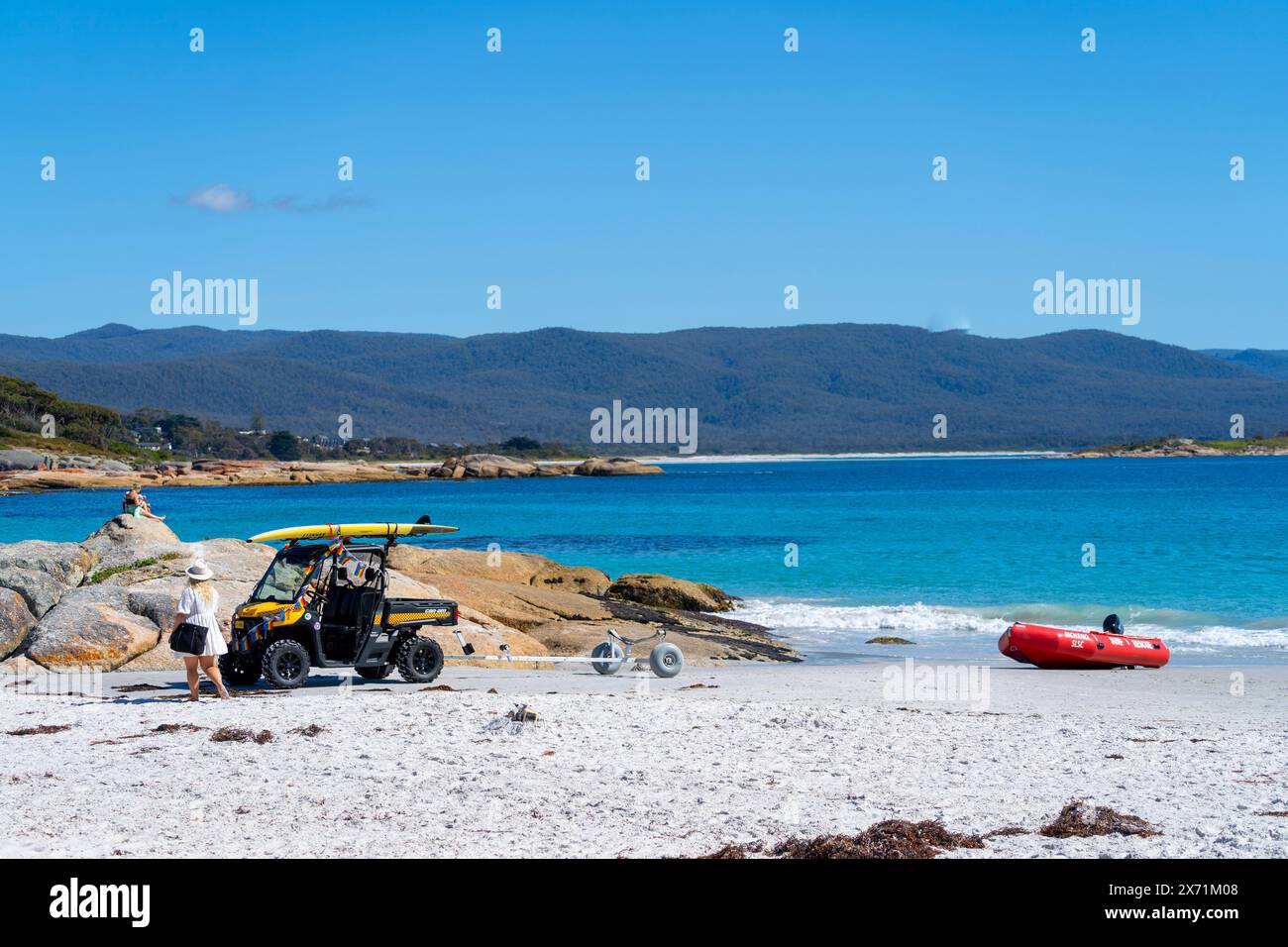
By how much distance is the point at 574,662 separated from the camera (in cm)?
Result: 1802

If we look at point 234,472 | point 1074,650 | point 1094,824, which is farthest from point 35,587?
point 234,472

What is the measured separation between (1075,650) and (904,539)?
113 ft

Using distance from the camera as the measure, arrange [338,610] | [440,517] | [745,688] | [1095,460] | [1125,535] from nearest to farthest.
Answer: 1. [338,610]
2. [745,688]
3. [1125,535]
4. [440,517]
5. [1095,460]

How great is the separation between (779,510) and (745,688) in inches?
2506

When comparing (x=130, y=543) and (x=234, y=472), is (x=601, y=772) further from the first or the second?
(x=234, y=472)

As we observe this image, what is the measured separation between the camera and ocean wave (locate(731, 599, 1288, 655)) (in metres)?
24.2

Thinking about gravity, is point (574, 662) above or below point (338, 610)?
below

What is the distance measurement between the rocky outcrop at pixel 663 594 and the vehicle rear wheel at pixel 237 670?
14.2 metres

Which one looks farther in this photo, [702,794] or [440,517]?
[440,517]

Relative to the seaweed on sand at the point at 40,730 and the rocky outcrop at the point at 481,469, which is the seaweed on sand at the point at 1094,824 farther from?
the rocky outcrop at the point at 481,469

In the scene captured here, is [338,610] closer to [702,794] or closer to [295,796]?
[295,796]

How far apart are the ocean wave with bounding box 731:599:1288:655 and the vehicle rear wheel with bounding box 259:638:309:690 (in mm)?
12295

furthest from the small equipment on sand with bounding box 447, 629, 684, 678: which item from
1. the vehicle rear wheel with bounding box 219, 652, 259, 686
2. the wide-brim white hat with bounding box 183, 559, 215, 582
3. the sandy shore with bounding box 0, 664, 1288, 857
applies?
the wide-brim white hat with bounding box 183, 559, 215, 582
